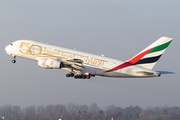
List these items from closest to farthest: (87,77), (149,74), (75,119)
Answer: (149,74), (87,77), (75,119)

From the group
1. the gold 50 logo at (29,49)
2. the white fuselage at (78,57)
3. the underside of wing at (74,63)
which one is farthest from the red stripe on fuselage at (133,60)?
the gold 50 logo at (29,49)

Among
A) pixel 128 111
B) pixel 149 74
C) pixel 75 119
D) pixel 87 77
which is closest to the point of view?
pixel 149 74

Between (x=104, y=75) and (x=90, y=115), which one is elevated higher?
(x=104, y=75)

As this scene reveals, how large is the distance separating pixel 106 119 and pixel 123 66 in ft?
54.0

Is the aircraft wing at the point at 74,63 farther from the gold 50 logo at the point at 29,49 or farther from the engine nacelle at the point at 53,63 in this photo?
the gold 50 logo at the point at 29,49

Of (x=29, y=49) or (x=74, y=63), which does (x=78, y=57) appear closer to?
(x=74, y=63)

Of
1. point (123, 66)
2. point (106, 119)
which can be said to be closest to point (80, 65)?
point (123, 66)

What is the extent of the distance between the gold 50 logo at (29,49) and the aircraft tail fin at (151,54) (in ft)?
54.3

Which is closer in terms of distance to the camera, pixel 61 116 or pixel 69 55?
pixel 69 55

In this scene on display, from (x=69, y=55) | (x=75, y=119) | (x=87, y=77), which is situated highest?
(x=69, y=55)

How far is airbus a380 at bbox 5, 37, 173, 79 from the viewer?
5547 centimetres

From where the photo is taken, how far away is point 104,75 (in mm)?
56656

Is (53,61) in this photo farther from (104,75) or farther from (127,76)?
(127,76)

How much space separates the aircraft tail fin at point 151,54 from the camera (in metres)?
56.3
